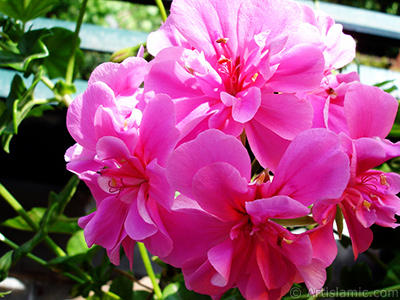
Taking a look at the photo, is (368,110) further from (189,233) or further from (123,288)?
(123,288)

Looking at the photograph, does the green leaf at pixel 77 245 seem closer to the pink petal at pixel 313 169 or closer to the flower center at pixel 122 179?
the flower center at pixel 122 179

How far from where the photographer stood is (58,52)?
2.71 ft

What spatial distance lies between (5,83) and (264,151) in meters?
0.92

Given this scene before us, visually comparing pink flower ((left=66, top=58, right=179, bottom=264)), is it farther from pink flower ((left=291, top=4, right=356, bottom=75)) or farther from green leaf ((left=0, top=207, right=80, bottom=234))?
green leaf ((left=0, top=207, right=80, bottom=234))

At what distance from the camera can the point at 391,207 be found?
1.17 ft

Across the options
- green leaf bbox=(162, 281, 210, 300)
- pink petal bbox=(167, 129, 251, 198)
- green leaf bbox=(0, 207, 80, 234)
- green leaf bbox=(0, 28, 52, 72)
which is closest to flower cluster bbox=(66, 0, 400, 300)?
pink petal bbox=(167, 129, 251, 198)

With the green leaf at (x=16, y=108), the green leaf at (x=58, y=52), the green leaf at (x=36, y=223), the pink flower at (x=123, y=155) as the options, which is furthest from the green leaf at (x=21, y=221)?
the pink flower at (x=123, y=155)

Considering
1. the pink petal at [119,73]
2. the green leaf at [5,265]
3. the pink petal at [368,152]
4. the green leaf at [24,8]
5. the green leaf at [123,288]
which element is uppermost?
the pink petal at [119,73]

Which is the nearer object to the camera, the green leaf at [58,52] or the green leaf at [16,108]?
the green leaf at [16,108]

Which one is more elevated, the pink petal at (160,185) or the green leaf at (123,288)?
the pink petal at (160,185)

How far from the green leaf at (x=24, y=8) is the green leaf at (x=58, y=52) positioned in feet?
0.17

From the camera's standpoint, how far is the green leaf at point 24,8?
0.71 metres

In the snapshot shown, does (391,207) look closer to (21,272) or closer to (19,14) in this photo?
(19,14)

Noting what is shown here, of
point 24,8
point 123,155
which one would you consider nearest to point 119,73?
point 123,155
